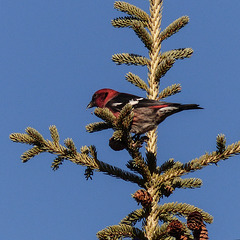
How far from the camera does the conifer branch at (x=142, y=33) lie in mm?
4512

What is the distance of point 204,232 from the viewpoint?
300 cm

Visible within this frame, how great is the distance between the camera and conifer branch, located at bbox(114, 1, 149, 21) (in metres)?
4.85

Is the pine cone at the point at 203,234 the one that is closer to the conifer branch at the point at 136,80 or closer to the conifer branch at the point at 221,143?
the conifer branch at the point at 221,143

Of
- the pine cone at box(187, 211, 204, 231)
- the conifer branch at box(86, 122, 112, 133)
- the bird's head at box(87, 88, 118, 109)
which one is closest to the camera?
the pine cone at box(187, 211, 204, 231)

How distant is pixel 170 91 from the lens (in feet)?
15.4

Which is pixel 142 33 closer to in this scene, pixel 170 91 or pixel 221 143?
pixel 170 91

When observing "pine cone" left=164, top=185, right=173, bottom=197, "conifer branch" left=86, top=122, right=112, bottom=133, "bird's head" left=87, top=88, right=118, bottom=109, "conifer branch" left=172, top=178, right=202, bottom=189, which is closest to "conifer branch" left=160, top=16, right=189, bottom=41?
"conifer branch" left=86, top=122, right=112, bottom=133

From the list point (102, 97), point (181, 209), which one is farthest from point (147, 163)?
point (102, 97)

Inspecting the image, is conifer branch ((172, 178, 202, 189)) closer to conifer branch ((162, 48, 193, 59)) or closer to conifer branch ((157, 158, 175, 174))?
conifer branch ((157, 158, 175, 174))

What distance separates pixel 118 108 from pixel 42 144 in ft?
5.92

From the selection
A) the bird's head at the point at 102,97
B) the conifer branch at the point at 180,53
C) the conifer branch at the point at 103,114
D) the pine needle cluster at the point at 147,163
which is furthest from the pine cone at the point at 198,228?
the bird's head at the point at 102,97

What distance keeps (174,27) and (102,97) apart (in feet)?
6.24

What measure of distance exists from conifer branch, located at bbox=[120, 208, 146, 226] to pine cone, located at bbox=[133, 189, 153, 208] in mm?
217

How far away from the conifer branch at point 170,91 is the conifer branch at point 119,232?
1715 mm
